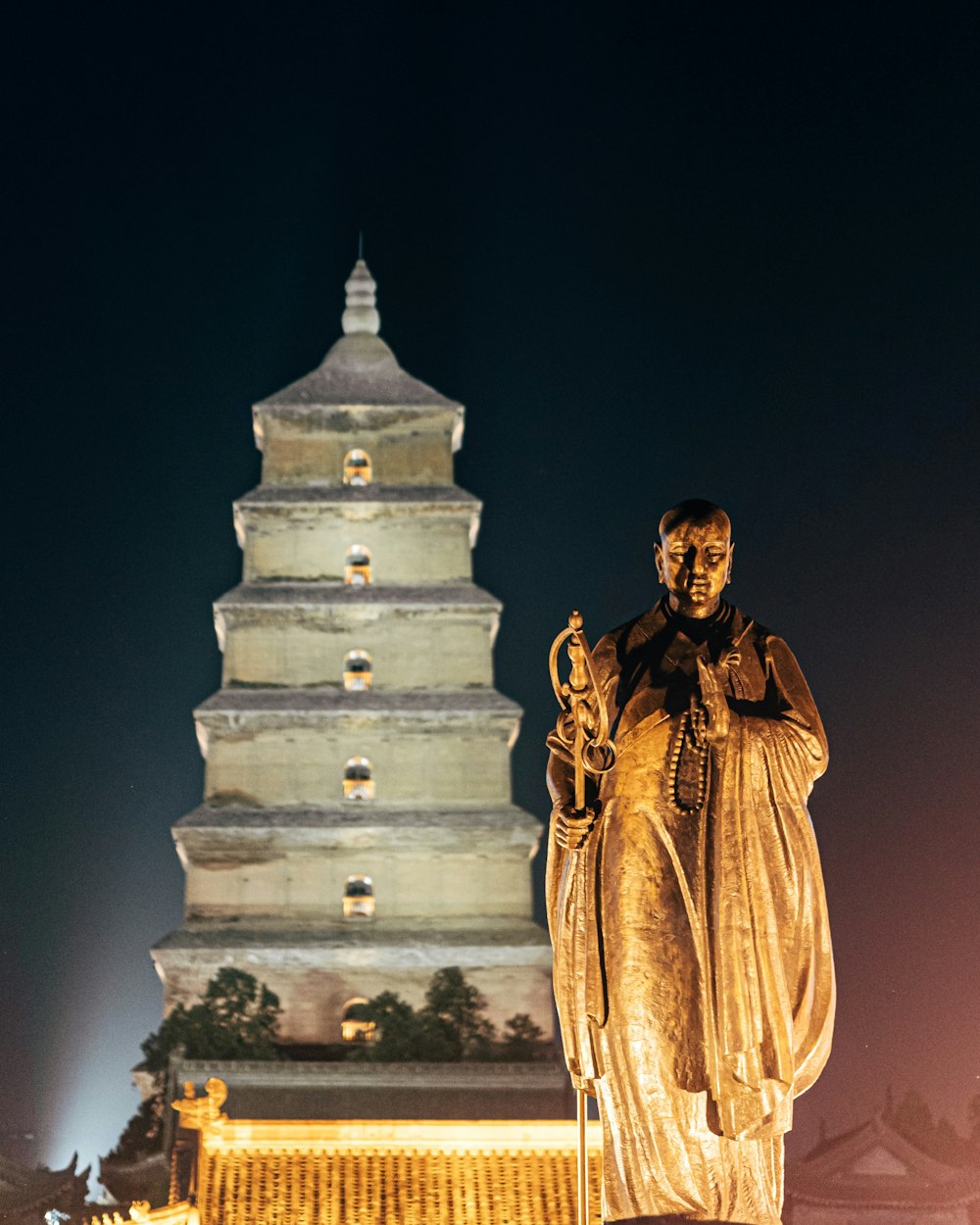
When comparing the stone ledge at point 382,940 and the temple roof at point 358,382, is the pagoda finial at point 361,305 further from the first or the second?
the stone ledge at point 382,940

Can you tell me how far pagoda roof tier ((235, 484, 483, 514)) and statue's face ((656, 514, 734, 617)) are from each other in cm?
2595

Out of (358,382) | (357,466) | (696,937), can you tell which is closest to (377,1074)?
(357,466)

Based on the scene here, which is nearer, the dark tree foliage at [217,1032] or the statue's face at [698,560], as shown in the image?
the statue's face at [698,560]

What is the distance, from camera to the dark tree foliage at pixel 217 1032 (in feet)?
91.1

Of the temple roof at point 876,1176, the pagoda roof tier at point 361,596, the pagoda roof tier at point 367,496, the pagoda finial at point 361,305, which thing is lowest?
the temple roof at point 876,1176

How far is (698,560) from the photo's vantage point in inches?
278

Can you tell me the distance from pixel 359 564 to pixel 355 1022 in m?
8.24

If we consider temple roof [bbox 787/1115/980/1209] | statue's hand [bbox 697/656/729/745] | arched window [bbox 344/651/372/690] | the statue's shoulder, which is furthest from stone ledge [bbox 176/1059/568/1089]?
statue's hand [bbox 697/656/729/745]

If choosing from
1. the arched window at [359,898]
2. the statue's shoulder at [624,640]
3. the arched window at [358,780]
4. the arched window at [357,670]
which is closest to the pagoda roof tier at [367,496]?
the arched window at [357,670]

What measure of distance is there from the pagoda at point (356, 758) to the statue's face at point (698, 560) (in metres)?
23.1

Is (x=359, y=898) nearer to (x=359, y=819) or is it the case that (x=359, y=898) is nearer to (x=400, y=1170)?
(x=359, y=819)

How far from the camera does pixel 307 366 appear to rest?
39250 mm

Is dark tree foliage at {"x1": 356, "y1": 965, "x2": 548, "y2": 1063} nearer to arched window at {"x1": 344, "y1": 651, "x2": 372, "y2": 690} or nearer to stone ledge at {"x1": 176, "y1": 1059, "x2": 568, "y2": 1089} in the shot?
stone ledge at {"x1": 176, "y1": 1059, "x2": 568, "y2": 1089}

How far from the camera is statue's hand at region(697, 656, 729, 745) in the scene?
6.71 m
